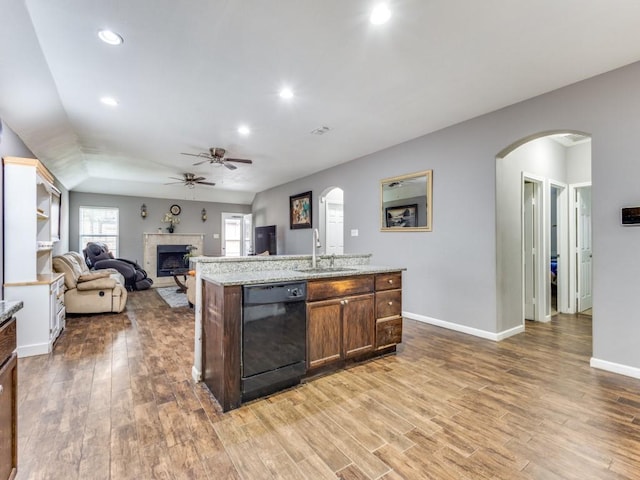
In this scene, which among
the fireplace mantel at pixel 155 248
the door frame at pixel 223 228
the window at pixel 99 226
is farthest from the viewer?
the door frame at pixel 223 228

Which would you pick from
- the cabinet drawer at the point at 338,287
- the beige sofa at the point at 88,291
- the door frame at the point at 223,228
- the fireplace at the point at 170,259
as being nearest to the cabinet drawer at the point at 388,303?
the cabinet drawer at the point at 338,287

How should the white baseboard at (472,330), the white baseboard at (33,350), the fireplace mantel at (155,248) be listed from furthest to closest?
the fireplace mantel at (155,248) → the white baseboard at (472,330) → the white baseboard at (33,350)

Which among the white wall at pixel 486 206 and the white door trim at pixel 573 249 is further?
the white door trim at pixel 573 249

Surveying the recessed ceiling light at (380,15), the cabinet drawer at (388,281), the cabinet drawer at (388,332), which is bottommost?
the cabinet drawer at (388,332)

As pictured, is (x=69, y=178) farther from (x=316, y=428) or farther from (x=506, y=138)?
(x=506, y=138)

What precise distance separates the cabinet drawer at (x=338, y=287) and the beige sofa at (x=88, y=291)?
411 centimetres

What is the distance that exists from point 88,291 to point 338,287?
441cm

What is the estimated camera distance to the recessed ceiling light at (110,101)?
3.22m

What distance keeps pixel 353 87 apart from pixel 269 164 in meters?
3.39

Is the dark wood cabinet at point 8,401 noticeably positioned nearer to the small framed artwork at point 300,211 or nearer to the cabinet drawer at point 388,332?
the cabinet drawer at point 388,332

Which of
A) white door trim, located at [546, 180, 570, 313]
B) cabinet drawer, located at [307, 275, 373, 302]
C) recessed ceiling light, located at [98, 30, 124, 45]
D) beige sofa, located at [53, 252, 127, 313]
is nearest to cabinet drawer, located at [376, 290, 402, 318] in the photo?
cabinet drawer, located at [307, 275, 373, 302]

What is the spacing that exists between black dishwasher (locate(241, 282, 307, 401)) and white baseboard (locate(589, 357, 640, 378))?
2.72 m

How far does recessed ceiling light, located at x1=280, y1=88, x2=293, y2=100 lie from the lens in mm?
3045

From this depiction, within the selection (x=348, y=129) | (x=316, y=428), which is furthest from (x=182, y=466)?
(x=348, y=129)
